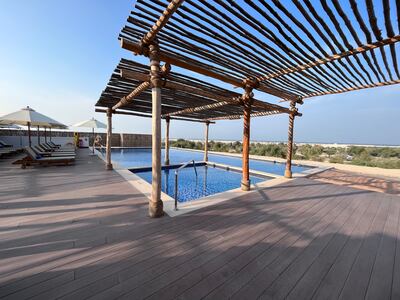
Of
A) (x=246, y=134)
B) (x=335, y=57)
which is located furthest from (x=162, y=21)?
(x=246, y=134)

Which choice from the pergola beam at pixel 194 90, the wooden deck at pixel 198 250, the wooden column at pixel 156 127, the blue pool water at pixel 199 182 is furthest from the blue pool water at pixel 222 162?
the wooden column at pixel 156 127

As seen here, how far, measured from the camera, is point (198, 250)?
2547 mm

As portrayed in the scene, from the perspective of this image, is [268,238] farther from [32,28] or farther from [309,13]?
[32,28]

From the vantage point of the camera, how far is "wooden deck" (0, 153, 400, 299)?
1.89 metres

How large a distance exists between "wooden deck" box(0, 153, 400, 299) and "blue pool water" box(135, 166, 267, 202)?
273 centimetres

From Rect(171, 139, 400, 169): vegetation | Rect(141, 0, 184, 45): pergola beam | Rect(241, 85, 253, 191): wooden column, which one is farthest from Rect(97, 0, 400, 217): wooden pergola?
Rect(171, 139, 400, 169): vegetation

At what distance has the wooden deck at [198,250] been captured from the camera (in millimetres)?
1892

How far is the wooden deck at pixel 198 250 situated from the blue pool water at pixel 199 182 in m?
2.73

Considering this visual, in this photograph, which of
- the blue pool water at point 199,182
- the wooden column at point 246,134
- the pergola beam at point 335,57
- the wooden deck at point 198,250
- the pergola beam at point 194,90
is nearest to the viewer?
the wooden deck at point 198,250

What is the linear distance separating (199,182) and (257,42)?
684cm

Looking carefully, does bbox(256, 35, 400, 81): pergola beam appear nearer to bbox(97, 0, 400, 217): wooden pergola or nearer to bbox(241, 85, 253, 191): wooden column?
bbox(97, 0, 400, 217): wooden pergola

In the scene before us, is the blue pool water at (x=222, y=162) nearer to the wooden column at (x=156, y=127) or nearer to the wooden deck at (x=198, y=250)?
the wooden deck at (x=198, y=250)

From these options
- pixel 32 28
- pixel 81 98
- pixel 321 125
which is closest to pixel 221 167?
pixel 32 28

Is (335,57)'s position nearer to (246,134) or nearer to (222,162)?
(246,134)
